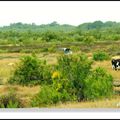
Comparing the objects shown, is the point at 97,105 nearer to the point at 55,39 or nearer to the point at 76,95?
the point at 76,95

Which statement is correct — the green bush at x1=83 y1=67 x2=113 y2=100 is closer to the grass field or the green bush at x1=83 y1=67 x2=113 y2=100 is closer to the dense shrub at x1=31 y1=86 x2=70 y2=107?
the grass field

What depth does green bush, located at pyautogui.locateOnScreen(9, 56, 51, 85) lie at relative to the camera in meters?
12.0

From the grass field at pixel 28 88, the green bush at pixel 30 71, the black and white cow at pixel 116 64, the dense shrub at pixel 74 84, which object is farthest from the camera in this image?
the black and white cow at pixel 116 64

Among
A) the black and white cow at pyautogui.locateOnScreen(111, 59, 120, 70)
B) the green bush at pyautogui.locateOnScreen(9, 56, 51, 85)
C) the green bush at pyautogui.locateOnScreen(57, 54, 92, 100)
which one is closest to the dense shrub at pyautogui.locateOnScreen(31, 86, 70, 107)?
the green bush at pyautogui.locateOnScreen(57, 54, 92, 100)

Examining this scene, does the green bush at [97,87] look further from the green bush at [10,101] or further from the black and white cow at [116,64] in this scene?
the black and white cow at [116,64]

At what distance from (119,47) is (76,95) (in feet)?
41.5

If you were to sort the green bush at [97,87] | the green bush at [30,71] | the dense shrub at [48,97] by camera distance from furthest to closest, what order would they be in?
the green bush at [30,71] → the green bush at [97,87] → the dense shrub at [48,97]

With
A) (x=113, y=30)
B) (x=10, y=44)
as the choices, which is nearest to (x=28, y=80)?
(x=10, y=44)

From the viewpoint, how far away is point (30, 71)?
12.1 metres

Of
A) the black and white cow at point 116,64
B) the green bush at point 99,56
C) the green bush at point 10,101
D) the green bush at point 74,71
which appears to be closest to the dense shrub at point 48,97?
the green bush at point 10,101

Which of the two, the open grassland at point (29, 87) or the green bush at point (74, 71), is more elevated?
the green bush at point (74, 71)

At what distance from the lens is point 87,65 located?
9.82m

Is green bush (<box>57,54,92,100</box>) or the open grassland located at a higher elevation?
green bush (<box>57,54,92,100</box>)

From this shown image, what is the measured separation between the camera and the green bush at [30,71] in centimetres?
1203
